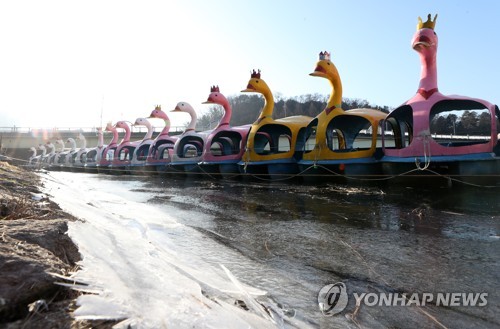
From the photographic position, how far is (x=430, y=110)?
10.9 metres

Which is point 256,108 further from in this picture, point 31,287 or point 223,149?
point 31,287

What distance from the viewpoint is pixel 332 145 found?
1436 centimetres

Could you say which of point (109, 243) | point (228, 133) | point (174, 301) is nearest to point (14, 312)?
point (174, 301)

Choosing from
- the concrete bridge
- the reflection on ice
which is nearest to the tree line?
the concrete bridge

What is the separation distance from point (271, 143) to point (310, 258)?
14979 mm

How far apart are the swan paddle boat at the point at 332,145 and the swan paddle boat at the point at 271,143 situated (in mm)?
664

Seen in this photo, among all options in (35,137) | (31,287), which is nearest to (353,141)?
(31,287)

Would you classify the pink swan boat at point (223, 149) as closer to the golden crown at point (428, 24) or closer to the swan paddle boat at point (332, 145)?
the swan paddle boat at point (332, 145)

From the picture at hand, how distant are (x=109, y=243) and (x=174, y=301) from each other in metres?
1.56

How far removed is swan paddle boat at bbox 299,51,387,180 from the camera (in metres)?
12.4

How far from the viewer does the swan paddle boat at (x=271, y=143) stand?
15602 millimetres

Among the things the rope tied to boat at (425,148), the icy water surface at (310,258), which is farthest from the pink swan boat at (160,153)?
the rope tied to boat at (425,148)

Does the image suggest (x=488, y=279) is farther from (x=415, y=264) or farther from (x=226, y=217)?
(x=226, y=217)

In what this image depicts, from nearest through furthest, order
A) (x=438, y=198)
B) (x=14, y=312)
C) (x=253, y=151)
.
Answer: (x=14, y=312)
(x=438, y=198)
(x=253, y=151)
